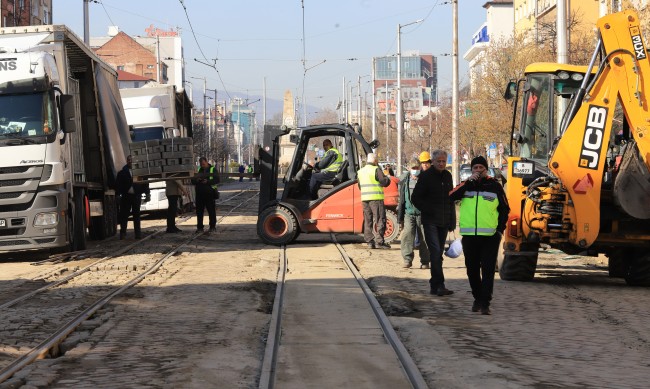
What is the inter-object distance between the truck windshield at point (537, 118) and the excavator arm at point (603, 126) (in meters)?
1.03

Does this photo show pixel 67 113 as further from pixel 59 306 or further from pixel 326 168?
pixel 59 306

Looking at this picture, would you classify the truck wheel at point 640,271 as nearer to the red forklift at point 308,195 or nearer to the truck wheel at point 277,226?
the red forklift at point 308,195

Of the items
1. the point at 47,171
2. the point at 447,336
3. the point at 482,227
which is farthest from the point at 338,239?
the point at 447,336

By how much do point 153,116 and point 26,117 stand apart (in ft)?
42.9

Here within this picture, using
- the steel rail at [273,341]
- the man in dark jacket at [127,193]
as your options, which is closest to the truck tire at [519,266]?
the steel rail at [273,341]

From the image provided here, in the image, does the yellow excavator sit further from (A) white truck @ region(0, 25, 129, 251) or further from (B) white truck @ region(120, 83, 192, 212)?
(B) white truck @ region(120, 83, 192, 212)

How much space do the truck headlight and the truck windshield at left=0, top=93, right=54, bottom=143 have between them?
52.6 inches

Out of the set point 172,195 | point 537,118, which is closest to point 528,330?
point 537,118

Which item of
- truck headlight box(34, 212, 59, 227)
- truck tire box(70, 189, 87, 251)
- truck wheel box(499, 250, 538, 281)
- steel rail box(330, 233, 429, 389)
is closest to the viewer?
steel rail box(330, 233, 429, 389)

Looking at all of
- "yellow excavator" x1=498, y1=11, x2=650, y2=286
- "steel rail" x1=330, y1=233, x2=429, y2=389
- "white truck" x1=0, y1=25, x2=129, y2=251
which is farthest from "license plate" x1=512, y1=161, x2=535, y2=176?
"white truck" x1=0, y1=25, x2=129, y2=251

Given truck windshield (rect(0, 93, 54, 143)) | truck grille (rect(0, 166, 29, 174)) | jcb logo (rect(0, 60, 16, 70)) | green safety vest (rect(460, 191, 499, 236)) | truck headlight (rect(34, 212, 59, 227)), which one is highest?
jcb logo (rect(0, 60, 16, 70))

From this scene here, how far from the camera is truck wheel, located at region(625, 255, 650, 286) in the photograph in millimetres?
15367

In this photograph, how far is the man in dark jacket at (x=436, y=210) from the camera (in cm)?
1390

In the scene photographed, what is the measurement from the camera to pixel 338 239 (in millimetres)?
24922
